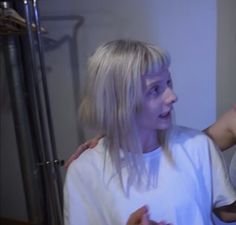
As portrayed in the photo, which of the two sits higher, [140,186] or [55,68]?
[55,68]

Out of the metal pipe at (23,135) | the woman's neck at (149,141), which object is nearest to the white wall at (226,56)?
the woman's neck at (149,141)

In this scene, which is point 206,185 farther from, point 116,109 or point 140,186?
point 116,109

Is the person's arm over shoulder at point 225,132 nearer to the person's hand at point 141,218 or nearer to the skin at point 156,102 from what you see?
the skin at point 156,102

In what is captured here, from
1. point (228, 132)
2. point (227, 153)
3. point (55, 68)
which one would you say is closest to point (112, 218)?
point (228, 132)

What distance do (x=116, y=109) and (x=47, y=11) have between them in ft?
3.72

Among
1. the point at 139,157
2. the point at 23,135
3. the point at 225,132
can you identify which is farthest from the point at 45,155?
the point at 225,132

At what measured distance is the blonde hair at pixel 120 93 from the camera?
2.71 ft

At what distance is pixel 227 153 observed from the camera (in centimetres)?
146

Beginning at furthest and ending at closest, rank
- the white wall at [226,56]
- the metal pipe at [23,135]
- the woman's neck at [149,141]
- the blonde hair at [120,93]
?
the metal pipe at [23,135], the white wall at [226,56], the woman's neck at [149,141], the blonde hair at [120,93]

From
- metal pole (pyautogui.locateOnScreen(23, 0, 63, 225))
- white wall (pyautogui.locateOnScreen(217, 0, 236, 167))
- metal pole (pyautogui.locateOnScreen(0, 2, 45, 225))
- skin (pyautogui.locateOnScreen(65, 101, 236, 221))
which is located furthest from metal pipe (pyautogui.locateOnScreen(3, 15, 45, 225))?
white wall (pyautogui.locateOnScreen(217, 0, 236, 167))

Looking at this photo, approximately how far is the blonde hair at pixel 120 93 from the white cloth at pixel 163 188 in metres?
0.05

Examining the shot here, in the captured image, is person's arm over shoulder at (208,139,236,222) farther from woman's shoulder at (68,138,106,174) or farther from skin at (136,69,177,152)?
woman's shoulder at (68,138,106,174)

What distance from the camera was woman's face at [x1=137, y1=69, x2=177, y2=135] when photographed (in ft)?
2.78

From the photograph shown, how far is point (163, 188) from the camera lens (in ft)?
2.97
